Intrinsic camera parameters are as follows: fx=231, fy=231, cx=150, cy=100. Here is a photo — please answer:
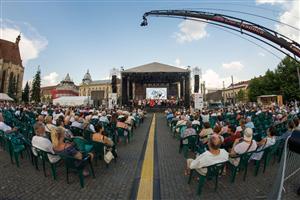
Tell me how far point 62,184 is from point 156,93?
31.8m

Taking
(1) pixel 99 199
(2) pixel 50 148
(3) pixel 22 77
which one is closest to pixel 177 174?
(1) pixel 99 199

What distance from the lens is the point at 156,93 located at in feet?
119

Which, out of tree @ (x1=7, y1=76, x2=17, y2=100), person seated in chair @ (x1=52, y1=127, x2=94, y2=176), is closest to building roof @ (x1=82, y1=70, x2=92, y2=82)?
tree @ (x1=7, y1=76, x2=17, y2=100)

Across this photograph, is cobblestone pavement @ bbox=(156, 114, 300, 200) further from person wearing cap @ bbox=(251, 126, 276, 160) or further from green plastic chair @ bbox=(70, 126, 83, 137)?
green plastic chair @ bbox=(70, 126, 83, 137)

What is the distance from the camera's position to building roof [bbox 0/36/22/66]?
240 ft

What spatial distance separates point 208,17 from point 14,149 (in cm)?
1189

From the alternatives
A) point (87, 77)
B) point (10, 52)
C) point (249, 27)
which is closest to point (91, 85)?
point (87, 77)

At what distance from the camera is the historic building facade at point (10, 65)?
6701cm

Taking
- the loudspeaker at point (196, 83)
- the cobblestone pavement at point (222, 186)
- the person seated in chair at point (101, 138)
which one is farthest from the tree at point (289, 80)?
the person seated in chair at point (101, 138)

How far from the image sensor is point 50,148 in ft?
16.1

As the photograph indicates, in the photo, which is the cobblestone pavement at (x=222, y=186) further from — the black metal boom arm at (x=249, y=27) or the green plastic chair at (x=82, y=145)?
the black metal boom arm at (x=249, y=27)

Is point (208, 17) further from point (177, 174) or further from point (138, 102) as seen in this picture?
point (138, 102)

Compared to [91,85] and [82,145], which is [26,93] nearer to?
[91,85]

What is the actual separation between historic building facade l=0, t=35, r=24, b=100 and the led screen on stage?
48.4 m
